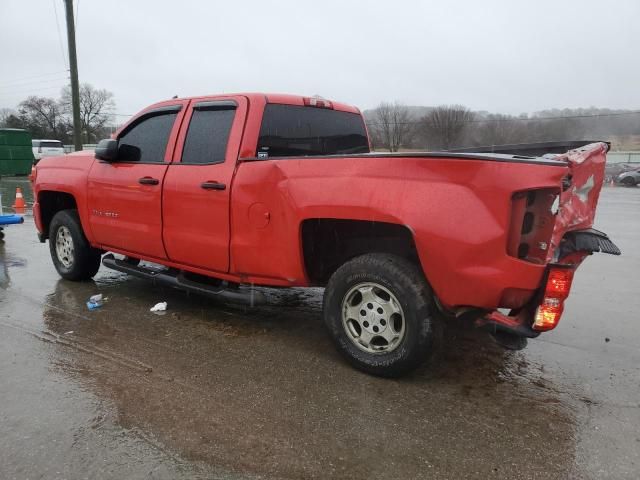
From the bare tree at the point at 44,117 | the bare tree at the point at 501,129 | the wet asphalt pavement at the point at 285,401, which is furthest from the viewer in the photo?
the bare tree at the point at 44,117

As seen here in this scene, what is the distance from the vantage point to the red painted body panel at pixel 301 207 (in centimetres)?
279

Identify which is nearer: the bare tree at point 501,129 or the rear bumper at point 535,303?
the rear bumper at point 535,303

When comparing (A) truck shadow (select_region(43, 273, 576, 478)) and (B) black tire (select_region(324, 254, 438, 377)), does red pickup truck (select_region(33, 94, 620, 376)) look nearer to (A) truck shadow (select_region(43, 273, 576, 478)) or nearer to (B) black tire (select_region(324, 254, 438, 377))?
(B) black tire (select_region(324, 254, 438, 377))

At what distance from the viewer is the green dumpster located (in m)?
11.1

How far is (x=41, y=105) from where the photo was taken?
235 feet

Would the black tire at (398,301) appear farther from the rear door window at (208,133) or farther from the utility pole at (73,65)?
the utility pole at (73,65)

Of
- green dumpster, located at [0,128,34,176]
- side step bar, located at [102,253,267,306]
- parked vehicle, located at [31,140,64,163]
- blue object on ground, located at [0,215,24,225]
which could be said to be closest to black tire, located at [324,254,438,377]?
side step bar, located at [102,253,267,306]

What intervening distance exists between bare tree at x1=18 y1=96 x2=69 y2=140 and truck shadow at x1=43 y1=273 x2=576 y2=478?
247 feet

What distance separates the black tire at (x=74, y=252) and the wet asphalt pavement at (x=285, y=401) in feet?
2.60

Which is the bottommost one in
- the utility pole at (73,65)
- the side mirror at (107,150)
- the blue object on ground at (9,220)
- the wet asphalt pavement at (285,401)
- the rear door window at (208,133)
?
the wet asphalt pavement at (285,401)

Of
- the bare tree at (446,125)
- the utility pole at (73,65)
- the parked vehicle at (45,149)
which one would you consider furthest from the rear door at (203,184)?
the parked vehicle at (45,149)

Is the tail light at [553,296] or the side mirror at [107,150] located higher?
the side mirror at [107,150]

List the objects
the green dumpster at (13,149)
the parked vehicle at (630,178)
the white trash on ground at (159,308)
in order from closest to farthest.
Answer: the white trash on ground at (159,308) → the green dumpster at (13,149) → the parked vehicle at (630,178)

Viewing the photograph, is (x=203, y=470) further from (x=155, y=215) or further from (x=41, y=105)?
(x=41, y=105)
